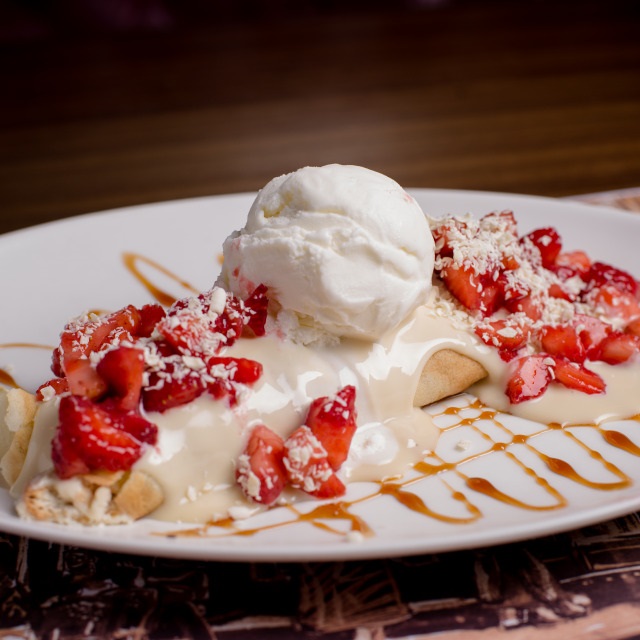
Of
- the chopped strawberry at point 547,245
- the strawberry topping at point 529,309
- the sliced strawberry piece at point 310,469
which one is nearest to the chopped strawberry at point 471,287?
the strawberry topping at point 529,309

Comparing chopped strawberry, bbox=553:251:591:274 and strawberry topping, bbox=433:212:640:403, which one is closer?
strawberry topping, bbox=433:212:640:403

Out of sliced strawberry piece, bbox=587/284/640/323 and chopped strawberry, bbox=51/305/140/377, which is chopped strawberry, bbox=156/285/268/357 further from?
sliced strawberry piece, bbox=587/284/640/323

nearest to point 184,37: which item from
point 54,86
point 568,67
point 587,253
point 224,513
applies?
point 54,86

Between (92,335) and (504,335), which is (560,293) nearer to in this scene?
(504,335)

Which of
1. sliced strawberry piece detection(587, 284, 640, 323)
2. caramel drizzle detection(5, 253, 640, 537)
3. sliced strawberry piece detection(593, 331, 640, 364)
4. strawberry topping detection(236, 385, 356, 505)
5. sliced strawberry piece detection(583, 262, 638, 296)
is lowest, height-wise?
caramel drizzle detection(5, 253, 640, 537)

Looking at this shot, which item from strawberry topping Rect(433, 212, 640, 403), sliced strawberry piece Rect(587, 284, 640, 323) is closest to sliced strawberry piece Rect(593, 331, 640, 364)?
strawberry topping Rect(433, 212, 640, 403)

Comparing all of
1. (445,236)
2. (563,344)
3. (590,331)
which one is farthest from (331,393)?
(590,331)
